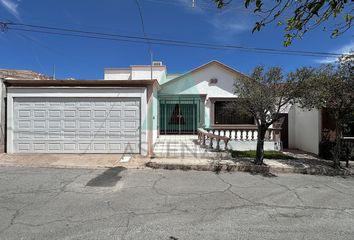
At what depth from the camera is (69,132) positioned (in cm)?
1136

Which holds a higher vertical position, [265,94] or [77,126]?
[265,94]

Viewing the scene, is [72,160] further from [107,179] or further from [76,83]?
[76,83]

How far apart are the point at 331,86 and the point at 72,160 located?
10077 millimetres

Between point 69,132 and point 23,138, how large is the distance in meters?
2.04

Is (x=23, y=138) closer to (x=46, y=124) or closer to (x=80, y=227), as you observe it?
(x=46, y=124)

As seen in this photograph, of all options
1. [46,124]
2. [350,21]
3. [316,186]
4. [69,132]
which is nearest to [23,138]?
[46,124]

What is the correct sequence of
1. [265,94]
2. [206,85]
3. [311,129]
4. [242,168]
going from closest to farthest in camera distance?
[265,94], [242,168], [311,129], [206,85]

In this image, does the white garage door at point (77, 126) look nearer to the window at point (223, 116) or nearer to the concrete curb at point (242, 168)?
the concrete curb at point (242, 168)

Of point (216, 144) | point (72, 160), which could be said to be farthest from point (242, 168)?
point (72, 160)

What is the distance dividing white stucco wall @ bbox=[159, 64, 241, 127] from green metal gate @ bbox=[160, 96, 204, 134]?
0.53 m

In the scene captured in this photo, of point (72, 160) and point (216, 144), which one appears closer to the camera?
point (72, 160)

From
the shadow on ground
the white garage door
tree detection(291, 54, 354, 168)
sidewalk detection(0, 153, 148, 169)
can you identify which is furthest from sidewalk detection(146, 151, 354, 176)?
the white garage door

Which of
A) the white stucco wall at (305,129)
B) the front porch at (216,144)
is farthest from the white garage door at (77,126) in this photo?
the white stucco wall at (305,129)

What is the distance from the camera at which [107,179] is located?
7.63 m
